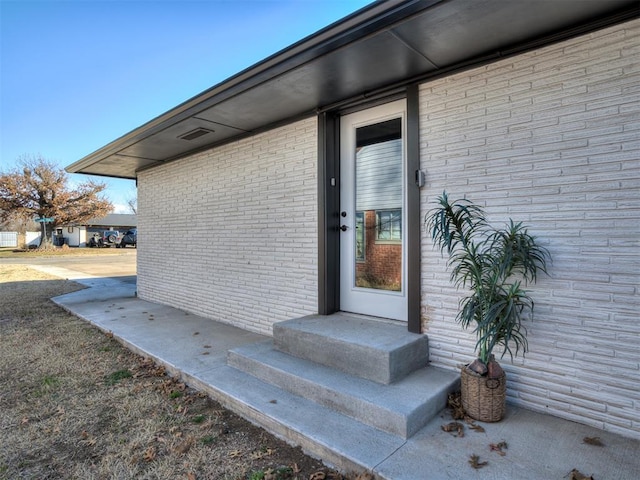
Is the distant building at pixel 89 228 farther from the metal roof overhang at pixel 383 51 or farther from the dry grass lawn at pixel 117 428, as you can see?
the metal roof overhang at pixel 383 51

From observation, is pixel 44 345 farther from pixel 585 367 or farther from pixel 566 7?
pixel 566 7

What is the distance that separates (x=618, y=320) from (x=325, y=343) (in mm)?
2010

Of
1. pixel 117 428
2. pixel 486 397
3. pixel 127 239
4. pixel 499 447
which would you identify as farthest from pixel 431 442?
pixel 127 239

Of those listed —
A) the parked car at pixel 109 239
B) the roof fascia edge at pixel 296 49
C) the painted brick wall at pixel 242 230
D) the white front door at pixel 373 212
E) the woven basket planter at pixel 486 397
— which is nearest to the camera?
the roof fascia edge at pixel 296 49

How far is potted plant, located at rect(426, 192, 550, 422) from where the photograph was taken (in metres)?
2.26

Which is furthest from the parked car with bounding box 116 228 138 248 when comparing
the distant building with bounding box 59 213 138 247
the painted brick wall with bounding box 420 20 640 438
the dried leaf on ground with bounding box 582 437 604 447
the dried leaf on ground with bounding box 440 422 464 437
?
the dried leaf on ground with bounding box 582 437 604 447

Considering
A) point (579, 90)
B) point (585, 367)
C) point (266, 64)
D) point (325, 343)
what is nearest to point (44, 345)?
Result: point (325, 343)

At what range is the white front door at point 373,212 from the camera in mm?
3395

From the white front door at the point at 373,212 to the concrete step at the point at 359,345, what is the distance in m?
0.27

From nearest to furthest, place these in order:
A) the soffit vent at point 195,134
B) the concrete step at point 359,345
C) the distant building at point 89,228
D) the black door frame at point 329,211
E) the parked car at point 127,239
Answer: the concrete step at point 359,345 < the black door frame at point 329,211 < the soffit vent at point 195,134 < the parked car at point 127,239 < the distant building at point 89,228

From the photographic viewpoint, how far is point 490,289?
2348 mm

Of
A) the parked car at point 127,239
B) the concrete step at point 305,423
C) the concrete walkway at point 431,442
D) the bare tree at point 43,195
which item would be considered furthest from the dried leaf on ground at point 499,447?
the parked car at point 127,239

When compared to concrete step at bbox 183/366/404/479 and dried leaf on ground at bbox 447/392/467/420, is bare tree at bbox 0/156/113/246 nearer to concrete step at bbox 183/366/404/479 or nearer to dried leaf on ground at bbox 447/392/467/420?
concrete step at bbox 183/366/404/479

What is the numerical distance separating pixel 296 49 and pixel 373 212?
169cm
